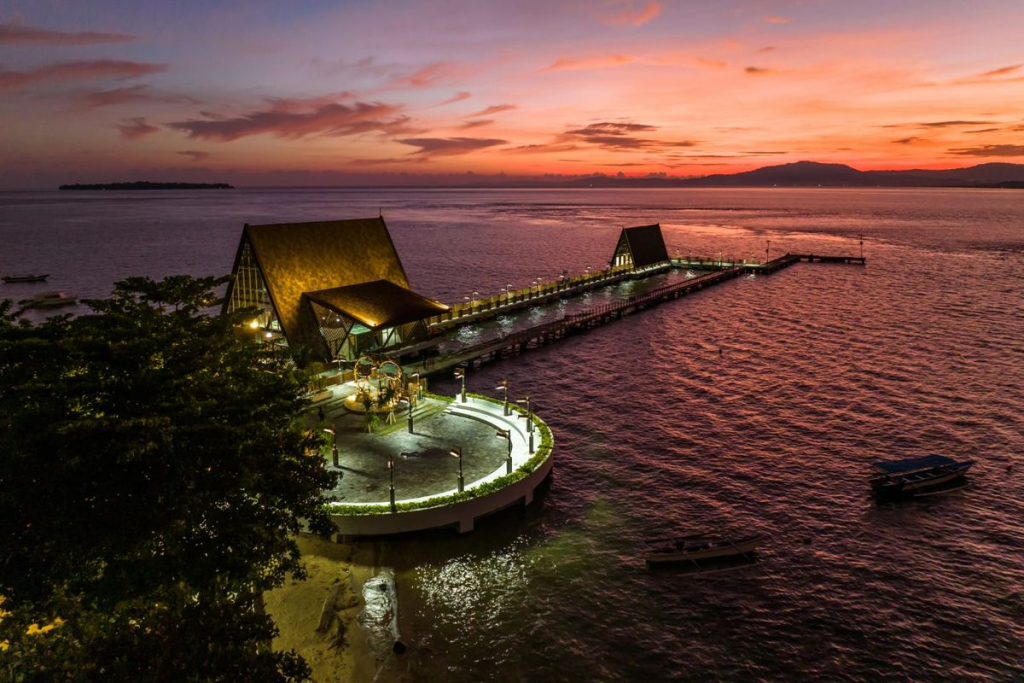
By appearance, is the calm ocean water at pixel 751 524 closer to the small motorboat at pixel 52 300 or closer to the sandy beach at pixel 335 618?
the sandy beach at pixel 335 618

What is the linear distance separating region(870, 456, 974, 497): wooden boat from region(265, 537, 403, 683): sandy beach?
104 feet

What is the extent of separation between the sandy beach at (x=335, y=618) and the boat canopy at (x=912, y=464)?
1269 inches

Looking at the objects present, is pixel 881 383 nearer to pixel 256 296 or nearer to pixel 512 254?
pixel 256 296

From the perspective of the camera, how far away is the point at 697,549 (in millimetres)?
33250

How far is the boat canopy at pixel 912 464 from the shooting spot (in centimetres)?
4056

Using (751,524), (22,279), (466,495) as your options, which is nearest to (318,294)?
(466,495)

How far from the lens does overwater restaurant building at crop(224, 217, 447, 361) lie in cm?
5406

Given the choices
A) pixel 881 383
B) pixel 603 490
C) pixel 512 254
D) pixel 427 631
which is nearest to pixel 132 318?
pixel 427 631

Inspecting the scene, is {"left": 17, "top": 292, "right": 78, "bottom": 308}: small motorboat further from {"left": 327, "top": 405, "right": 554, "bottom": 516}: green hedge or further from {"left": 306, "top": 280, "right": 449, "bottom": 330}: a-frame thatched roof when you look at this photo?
{"left": 327, "top": 405, "right": 554, "bottom": 516}: green hedge

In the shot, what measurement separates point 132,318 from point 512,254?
153 m

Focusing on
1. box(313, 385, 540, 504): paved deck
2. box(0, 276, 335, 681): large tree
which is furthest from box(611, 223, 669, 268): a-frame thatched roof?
box(0, 276, 335, 681): large tree

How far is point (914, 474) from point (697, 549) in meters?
18.4

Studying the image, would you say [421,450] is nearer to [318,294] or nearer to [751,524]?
[751,524]

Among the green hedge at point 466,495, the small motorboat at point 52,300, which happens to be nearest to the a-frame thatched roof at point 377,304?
the green hedge at point 466,495
